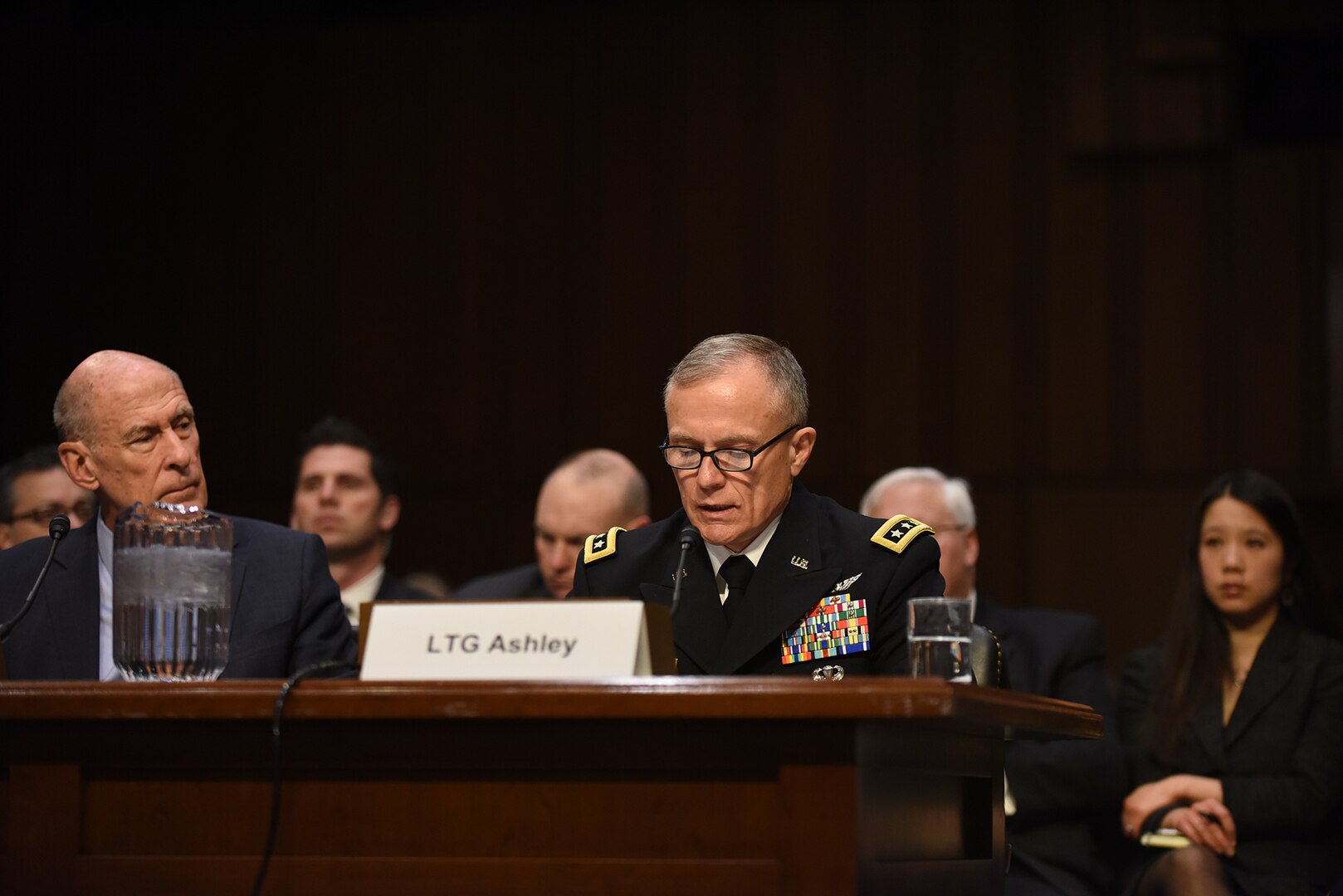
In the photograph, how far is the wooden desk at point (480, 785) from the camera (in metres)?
1.62

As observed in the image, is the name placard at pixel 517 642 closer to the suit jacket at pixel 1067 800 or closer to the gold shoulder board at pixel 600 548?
the gold shoulder board at pixel 600 548

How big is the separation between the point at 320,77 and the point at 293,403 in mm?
1487

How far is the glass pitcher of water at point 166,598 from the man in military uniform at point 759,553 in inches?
27.7

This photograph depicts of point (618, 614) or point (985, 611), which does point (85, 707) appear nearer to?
point (618, 614)

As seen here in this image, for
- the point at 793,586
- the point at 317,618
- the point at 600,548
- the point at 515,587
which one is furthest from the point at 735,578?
the point at 515,587

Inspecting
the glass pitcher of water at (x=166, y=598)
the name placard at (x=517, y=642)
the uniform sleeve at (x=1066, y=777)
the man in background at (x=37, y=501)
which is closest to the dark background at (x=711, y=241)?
the uniform sleeve at (x=1066, y=777)

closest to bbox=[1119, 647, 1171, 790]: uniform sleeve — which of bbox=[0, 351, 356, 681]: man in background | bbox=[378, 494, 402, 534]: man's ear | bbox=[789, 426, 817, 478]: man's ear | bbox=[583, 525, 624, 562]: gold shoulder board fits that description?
bbox=[789, 426, 817, 478]: man's ear

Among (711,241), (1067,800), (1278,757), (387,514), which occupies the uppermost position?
(711,241)

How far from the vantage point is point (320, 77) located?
7.04m

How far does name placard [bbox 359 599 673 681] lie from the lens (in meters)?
1.74

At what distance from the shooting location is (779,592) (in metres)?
2.50

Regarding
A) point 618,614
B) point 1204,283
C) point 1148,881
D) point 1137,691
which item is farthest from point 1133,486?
point 618,614

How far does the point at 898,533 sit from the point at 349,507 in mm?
2528

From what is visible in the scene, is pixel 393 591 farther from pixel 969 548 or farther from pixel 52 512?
pixel 969 548
